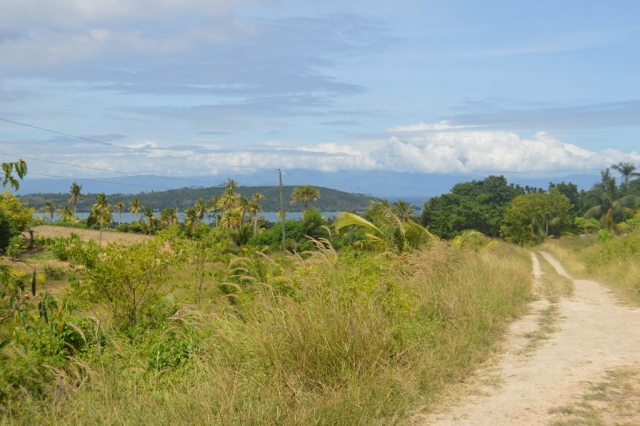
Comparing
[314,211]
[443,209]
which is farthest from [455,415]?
[443,209]

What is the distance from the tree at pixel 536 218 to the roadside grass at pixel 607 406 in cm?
7680

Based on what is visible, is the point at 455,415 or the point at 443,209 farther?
the point at 443,209

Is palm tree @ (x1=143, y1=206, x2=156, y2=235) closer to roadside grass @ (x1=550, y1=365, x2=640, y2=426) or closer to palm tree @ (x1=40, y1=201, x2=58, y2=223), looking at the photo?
palm tree @ (x1=40, y1=201, x2=58, y2=223)

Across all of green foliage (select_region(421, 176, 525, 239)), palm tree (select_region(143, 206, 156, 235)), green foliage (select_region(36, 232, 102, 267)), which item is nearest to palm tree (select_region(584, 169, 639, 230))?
green foliage (select_region(421, 176, 525, 239))

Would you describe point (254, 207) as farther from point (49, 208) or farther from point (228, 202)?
point (49, 208)

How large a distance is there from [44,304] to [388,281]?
5.23m

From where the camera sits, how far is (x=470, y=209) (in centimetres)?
8906

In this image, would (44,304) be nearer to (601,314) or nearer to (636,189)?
(601,314)

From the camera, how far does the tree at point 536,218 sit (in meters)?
80.8

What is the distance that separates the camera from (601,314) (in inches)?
451

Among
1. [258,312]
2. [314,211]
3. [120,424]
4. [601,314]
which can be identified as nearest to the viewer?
[120,424]

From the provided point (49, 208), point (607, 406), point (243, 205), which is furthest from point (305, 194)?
point (607, 406)

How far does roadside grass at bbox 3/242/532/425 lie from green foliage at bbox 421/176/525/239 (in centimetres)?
7637

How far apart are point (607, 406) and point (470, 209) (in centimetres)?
8537
